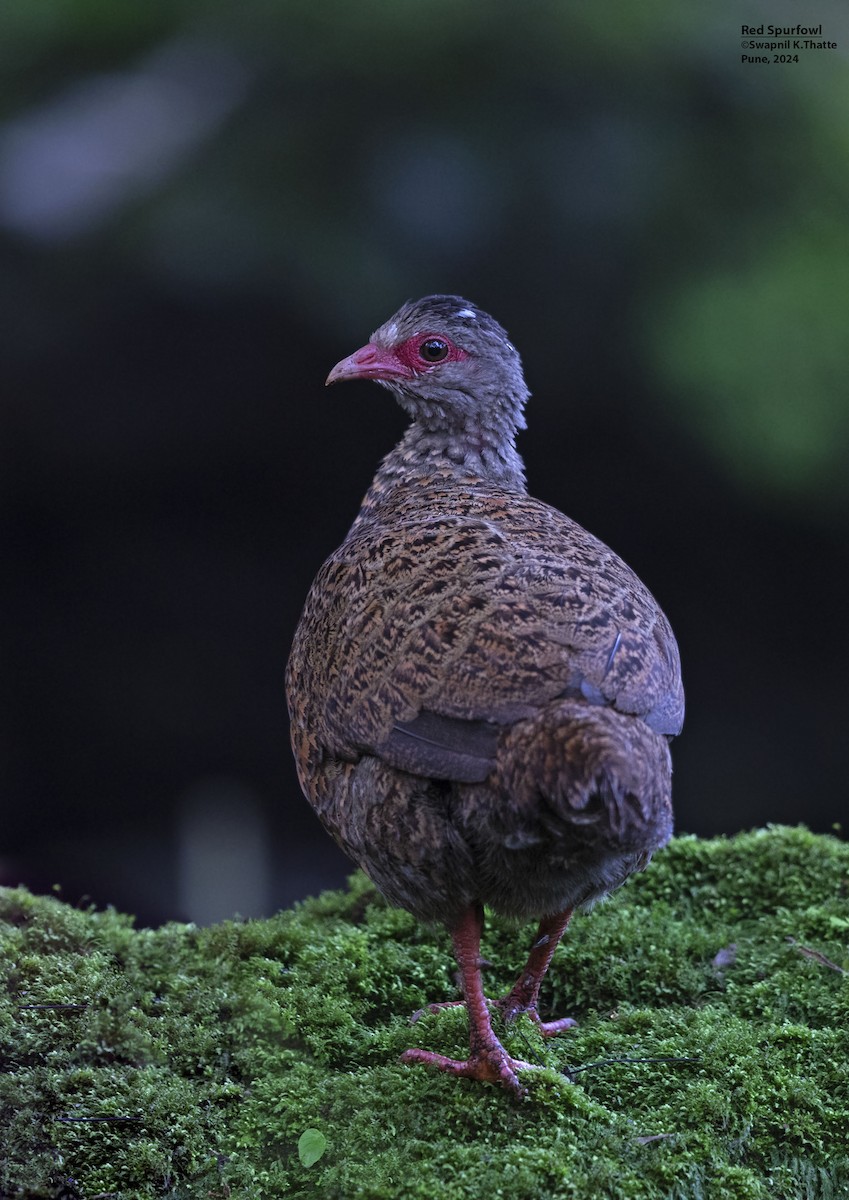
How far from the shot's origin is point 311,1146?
309 cm

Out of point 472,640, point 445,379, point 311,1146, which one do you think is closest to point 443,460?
point 445,379

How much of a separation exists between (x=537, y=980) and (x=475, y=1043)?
2.06 ft

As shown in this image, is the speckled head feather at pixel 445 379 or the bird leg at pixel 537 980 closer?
the bird leg at pixel 537 980

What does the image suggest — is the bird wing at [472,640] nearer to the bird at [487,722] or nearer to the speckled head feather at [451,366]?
the bird at [487,722]

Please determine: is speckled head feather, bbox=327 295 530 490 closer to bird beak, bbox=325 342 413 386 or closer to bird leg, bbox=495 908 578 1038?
bird beak, bbox=325 342 413 386

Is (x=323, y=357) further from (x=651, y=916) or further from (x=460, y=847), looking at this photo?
(x=460, y=847)

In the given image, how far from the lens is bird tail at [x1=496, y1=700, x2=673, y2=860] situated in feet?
9.13

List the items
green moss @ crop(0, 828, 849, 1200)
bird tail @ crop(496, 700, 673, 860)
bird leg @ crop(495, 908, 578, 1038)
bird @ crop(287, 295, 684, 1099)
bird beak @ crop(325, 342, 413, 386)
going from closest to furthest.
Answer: bird tail @ crop(496, 700, 673, 860)
bird @ crop(287, 295, 684, 1099)
green moss @ crop(0, 828, 849, 1200)
bird leg @ crop(495, 908, 578, 1038)
bird beak @ crop(325, 342, 413, 386)

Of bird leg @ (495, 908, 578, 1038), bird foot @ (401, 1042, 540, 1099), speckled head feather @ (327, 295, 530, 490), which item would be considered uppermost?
speckled head feather @ (327, 295, 530, 490)

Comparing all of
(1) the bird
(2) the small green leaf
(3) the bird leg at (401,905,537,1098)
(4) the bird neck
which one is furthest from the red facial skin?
(2) the small green leaf

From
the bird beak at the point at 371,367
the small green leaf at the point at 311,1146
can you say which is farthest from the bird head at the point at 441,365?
the small green leaf at the point at 311,1146

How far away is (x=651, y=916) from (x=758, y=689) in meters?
2.89

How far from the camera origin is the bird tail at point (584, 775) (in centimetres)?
278

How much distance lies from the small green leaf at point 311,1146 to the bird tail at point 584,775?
1.02 metres
